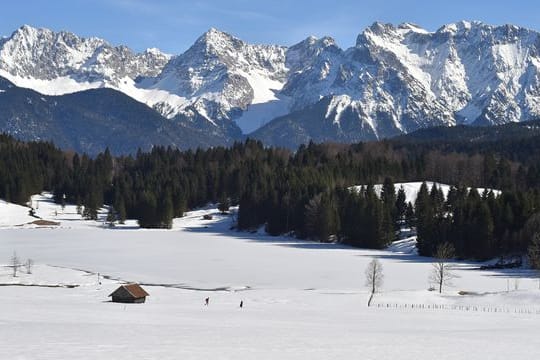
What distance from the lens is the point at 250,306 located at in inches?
2589

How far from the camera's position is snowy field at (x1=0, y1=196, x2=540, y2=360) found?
123 feet

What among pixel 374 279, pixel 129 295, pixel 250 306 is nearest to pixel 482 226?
pixel 374 279

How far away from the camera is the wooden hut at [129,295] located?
65.8m

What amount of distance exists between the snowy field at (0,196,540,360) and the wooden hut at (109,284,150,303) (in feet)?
4.34

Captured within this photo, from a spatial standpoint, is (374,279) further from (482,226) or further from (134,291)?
(482,226)

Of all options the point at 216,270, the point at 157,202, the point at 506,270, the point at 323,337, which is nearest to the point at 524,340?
the point at 323,337

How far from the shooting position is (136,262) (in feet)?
335

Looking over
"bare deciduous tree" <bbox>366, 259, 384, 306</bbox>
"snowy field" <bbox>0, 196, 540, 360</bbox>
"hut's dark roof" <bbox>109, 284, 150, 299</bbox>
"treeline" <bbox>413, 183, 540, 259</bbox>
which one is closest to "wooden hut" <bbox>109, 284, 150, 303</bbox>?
"hut's dark roof" <bbox>109, 284, 150, 299</bbox>

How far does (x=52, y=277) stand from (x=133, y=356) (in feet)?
182

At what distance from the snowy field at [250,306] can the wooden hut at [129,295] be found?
52.0 inches

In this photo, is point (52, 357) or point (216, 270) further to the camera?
point (216, 270)

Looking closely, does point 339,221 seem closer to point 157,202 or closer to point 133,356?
point 157,202

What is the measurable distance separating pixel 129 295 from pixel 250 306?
10.9 m

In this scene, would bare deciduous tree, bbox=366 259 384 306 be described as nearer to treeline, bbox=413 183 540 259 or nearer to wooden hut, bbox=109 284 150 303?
wooden hut, bbox=109 284 150 303
